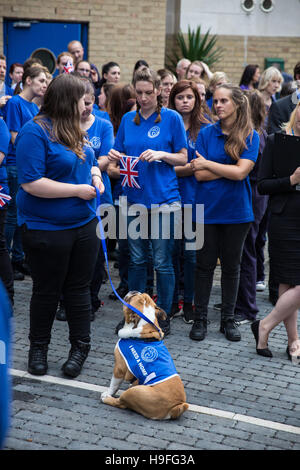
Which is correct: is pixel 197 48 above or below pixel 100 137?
above

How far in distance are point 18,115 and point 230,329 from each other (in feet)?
10.9

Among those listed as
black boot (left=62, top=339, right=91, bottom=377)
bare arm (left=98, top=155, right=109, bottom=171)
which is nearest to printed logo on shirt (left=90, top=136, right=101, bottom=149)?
bare arm (left=98, top=155, right=109, bottom=171)

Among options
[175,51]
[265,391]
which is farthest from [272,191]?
[175,51]

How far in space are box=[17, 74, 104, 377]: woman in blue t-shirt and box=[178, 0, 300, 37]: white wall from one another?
9.40 meters

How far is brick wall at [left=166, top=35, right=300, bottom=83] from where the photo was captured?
538 inches

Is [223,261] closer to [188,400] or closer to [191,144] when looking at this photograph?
[191,144]

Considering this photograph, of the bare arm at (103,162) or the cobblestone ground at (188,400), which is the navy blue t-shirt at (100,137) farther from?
the cobblestone ground at (188,400)

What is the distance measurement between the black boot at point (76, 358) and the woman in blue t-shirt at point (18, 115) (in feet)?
8.47

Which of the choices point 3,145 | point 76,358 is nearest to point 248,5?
point 3,145

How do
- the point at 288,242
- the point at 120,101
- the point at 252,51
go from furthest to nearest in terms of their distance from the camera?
the point at 252,51 → the point at 120,101 → the point at 288,242

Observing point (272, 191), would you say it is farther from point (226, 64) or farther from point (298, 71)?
point (226, 64)

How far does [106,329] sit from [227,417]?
76.3 inches

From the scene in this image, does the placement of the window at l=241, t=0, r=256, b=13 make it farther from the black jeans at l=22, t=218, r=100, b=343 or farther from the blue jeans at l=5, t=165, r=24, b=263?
the black jeans at l=22, t=218, r=100, b=343

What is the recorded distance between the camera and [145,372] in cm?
430
